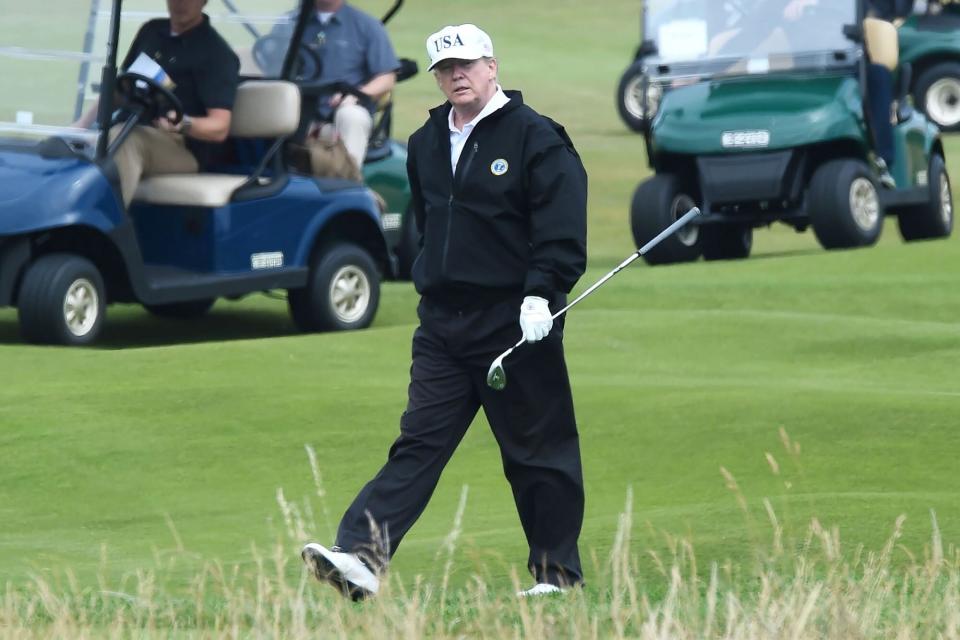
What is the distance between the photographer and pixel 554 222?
18.2ft

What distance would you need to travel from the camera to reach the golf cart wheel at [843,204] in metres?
14.0

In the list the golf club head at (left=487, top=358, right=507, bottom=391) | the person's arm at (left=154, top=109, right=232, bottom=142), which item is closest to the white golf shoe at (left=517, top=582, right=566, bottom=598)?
the golf club head at (left=487, top=358, right=507, bottom=391)

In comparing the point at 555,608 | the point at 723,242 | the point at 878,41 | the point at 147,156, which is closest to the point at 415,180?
the point at 555,608

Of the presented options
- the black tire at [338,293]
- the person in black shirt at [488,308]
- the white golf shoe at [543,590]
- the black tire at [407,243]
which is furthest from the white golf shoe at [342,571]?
the black tire at [407,243]

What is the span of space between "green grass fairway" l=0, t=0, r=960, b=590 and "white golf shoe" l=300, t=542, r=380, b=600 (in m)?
0.28

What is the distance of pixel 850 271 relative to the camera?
13.1 meters

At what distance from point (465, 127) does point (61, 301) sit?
17.0ft

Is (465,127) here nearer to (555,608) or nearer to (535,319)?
(535,319)

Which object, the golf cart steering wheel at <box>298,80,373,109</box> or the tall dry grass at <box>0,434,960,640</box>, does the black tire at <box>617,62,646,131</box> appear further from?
the tall dry grass at <box>0,434,960,640</box>

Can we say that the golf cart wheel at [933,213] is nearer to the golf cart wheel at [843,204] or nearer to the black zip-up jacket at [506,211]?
the golf cart wheel at [843,204]

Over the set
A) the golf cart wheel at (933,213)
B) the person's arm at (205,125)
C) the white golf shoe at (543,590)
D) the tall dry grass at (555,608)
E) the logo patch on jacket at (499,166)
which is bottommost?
the white golf shoe at (543,590)

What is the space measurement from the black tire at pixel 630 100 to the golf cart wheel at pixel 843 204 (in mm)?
9287

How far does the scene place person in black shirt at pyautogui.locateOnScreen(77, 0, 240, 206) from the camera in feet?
36.0

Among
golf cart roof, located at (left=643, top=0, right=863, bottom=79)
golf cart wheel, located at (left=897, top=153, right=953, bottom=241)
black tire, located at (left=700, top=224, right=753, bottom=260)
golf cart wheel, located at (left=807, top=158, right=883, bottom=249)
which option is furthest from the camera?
golf cart wheel, located at (left=897, top=153, right=953, bottom=241)
